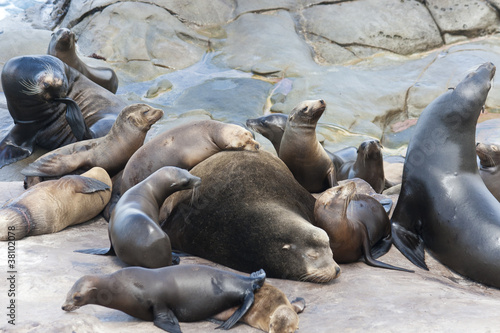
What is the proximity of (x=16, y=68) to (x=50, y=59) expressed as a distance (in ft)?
1.32

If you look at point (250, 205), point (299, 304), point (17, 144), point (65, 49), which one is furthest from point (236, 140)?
point (65, 49)

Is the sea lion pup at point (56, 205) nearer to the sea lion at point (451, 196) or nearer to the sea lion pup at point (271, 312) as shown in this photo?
the sea lion pup at point (271, 312)

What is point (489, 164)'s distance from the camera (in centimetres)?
563

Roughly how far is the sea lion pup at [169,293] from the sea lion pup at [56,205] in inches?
57.1

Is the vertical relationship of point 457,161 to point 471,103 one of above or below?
below

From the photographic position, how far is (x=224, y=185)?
3.87 meters

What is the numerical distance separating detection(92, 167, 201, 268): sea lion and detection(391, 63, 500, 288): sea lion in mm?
1634

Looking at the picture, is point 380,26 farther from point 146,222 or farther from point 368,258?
point 146,222

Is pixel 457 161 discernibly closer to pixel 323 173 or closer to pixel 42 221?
pixel 323 173

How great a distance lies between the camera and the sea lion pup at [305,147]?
213 inches

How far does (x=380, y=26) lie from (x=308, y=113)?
859cm

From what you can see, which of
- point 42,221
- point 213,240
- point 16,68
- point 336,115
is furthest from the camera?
point 336,115

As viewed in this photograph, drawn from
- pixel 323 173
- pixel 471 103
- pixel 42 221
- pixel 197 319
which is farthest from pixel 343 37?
pixel 197 319

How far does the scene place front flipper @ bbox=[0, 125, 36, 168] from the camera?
21.2 ft
